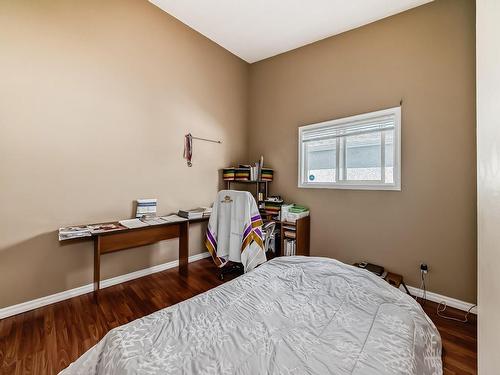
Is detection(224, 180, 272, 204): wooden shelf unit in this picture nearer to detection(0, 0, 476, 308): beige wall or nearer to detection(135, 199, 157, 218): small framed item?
detection(0, 0, 476, 308): beige wall

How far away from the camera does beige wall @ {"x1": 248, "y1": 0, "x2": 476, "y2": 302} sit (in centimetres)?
227

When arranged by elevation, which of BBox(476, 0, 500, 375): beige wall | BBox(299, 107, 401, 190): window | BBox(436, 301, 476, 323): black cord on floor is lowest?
BBox(436, 301, 476, 323): black cord on floor

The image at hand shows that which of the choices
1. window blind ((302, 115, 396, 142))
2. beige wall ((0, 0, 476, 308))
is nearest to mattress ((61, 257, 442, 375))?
beige wall ((0, 0, 476, 308))

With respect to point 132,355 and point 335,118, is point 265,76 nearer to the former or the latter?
point 335,118

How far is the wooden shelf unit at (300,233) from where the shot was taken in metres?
3.08

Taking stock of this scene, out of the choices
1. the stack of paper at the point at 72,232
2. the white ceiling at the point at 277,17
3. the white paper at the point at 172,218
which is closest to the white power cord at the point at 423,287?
the white paper at the point at 172,218

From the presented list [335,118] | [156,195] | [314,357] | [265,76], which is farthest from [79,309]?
[265,76]

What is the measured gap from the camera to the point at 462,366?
5.06 ft

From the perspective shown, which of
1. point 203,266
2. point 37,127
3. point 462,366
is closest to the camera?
point 462,366

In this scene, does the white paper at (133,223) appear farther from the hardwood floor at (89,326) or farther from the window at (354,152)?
the window at (354,152)

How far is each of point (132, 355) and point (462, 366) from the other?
6.77 ft

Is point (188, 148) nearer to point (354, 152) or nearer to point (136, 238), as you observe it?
point (136, 238)

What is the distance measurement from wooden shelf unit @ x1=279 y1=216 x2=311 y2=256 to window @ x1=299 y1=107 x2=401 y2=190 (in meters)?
0.56

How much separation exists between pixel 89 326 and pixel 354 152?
3300mm
